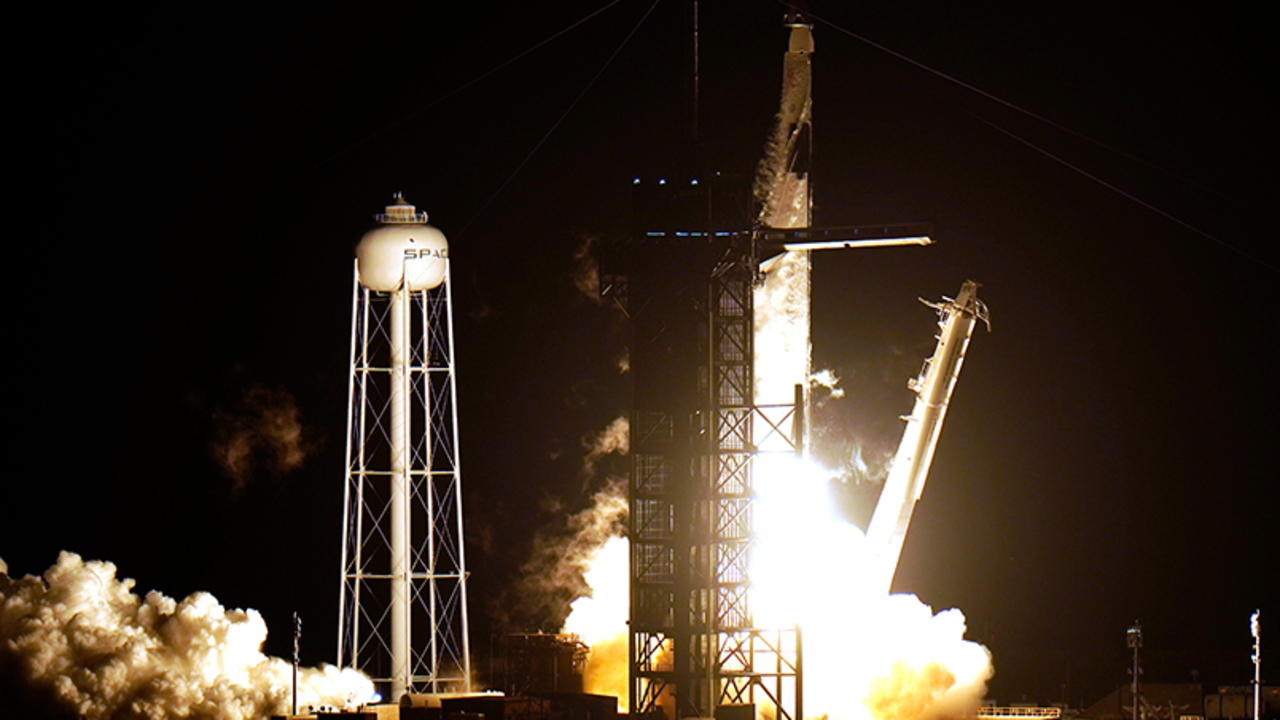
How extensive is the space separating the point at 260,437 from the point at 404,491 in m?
12.2

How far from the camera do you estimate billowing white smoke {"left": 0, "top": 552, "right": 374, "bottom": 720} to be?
146 feet

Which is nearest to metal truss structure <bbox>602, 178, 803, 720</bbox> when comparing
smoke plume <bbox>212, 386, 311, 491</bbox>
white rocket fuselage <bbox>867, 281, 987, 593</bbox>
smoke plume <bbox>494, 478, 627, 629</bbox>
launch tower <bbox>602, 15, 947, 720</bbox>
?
launch tower <bbox>602, 15, 947, 720</bbox>

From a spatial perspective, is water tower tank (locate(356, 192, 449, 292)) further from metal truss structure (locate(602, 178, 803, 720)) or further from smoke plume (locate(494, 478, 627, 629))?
smoke plume (locate(494, 478, 627, 629))

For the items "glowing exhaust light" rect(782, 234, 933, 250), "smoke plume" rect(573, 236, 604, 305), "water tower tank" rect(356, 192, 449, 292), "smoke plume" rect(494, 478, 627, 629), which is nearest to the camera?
"glowing exhaust light" rect(782, 234, 933, 250)

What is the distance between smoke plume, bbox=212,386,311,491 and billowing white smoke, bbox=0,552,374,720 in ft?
35.0

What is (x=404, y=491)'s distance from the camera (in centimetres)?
4797

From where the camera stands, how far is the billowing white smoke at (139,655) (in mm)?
44375

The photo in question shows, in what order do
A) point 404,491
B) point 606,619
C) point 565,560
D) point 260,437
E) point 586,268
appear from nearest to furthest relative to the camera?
point 404,491, point 606,619, point 586,268, point 565,560, point 260,437

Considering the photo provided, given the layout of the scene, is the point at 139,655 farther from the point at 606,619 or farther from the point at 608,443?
the point at 608,443

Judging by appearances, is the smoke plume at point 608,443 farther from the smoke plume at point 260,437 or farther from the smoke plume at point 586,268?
the smoke plume at point 260,437

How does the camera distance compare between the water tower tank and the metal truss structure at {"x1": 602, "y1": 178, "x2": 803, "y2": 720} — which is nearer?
the metal truss structure at {"x1": 602, "y1": 178, "x2": 803, "y2": 720}

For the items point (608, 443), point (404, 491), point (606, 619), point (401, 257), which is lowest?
point (606, 619)

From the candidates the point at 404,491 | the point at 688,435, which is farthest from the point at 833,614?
the point at 404,491

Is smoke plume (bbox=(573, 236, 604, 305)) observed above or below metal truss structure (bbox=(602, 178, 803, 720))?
above
